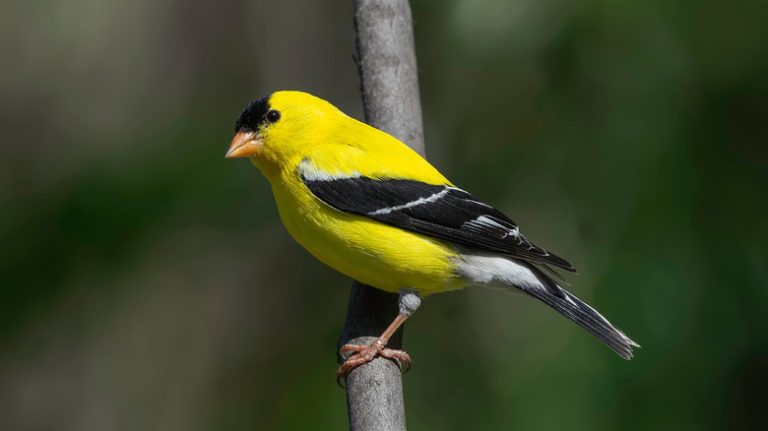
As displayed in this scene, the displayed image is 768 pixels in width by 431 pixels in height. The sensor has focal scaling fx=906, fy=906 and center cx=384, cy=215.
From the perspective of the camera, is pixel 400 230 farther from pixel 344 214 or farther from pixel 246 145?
pixel 246 145

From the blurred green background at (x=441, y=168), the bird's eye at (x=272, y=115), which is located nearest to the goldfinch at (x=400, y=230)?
the bird's eye at (x=272, y=115)

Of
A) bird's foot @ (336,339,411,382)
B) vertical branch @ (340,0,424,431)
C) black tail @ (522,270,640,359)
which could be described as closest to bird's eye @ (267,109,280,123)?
vertical branch @ (340,0,424,431)

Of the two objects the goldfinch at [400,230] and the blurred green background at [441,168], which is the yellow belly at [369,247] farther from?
the blurred green background at [441,168]

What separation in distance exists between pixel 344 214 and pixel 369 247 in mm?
152

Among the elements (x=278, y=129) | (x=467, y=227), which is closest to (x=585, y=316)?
(x=467, y=227)

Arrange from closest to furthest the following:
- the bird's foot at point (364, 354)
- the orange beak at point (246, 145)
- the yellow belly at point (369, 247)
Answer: the bird's foot at point (364, 354), the yellow belly at point (369, 247), the orange beak at point (246, 145)

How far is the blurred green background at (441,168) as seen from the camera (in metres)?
3.34

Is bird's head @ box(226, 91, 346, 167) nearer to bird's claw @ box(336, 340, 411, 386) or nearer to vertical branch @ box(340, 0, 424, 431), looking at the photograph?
vertical branch @ box(340, 0, 424, 431)

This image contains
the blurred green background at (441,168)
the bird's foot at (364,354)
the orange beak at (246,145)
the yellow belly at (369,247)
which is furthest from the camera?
the orange beak at (246,145)

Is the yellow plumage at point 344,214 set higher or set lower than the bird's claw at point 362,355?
higher

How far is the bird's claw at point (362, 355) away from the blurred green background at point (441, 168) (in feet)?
1.65

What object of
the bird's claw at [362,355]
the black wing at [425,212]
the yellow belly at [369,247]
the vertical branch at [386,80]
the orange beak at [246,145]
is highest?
the vertical branch at [386,80]

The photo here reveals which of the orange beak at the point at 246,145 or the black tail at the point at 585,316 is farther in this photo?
the orange beak at the point at 246,145

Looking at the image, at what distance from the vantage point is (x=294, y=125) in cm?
346
